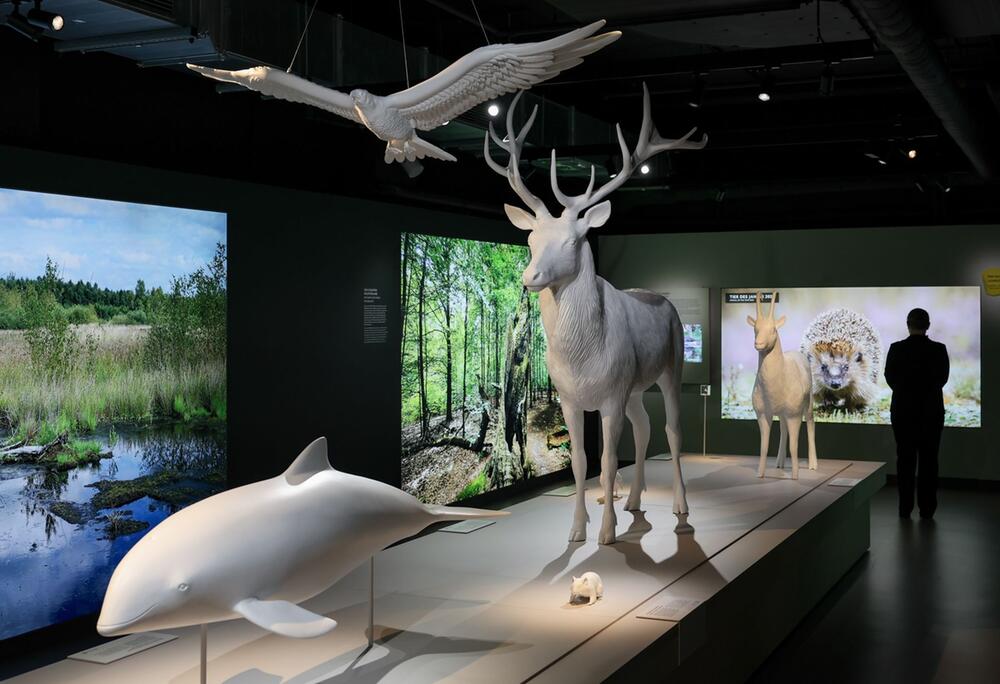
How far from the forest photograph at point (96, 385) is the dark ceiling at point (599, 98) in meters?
0.45

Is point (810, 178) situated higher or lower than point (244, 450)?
higher

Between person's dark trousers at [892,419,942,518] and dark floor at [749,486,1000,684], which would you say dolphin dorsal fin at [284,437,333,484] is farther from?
person's dark trousers at [892,419,942,518]

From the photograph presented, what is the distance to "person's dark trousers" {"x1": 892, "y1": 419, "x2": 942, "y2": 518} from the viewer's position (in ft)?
27.5

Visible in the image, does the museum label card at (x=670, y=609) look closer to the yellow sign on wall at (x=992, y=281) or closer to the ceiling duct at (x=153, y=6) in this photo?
the ceiling duct at (x=153, y=6)

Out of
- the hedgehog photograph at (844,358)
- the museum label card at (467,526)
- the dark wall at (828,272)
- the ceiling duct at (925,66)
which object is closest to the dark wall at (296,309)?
the museum label card at (467,526)

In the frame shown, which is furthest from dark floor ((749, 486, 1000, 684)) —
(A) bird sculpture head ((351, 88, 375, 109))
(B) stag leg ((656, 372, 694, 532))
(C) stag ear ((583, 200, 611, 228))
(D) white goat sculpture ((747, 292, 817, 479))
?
(A) bird sculpture head ((351, 88, 375, 109))

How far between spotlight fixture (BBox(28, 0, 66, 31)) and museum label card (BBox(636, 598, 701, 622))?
3269mm

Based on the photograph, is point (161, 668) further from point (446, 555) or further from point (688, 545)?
point (688, 545)

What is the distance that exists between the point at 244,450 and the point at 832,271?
6.50 meters

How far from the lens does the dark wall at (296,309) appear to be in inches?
233

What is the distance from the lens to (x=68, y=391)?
5.16 m

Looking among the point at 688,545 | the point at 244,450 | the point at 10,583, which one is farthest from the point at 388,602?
the point at 244,450

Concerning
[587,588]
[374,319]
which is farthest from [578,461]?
[374,319]

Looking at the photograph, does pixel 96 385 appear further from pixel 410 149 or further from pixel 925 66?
pixel 925 66
